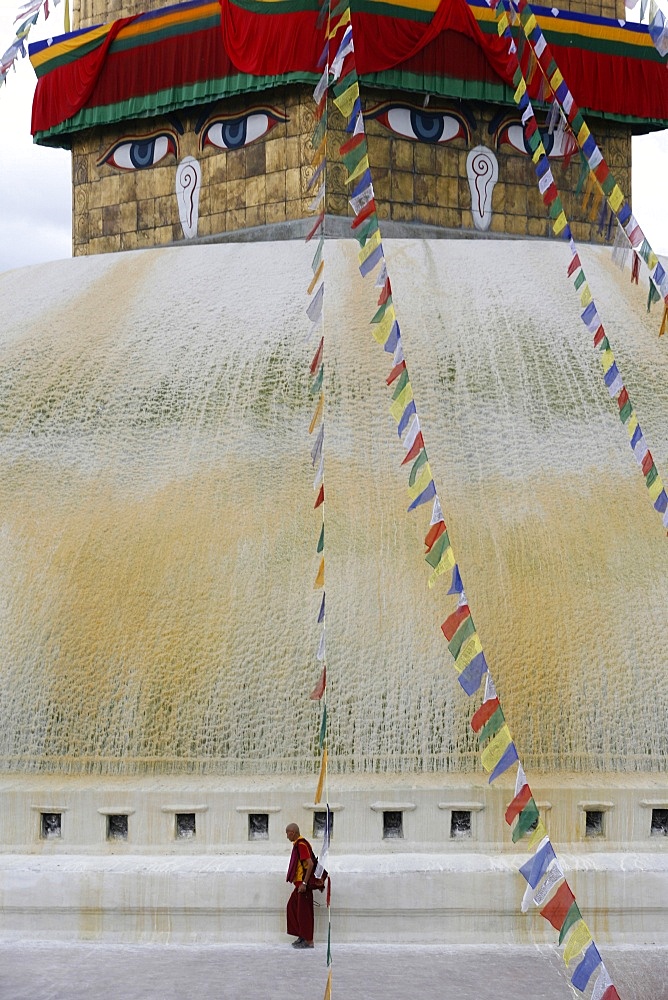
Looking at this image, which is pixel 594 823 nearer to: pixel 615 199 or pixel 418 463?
pixel 418 463

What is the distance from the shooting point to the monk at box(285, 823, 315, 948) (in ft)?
19.3

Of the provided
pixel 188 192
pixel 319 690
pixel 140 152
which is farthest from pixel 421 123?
pixel 319 690

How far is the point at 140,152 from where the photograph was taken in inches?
440

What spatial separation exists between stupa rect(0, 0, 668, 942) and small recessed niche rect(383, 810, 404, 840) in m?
0.01

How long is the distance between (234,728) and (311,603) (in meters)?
0.75

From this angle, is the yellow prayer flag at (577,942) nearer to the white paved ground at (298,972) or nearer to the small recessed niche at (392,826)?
the white paved ground at (298,972)

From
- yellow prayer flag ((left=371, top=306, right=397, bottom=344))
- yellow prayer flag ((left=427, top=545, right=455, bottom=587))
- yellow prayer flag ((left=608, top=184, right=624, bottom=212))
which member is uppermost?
yellow prayer flag ((left=608, top=184, right=624, bottom=212))

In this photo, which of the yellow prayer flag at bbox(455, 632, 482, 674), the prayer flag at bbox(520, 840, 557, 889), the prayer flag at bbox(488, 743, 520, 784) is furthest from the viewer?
the yellow prayer flag at bbox(455, 632, 482, 674)

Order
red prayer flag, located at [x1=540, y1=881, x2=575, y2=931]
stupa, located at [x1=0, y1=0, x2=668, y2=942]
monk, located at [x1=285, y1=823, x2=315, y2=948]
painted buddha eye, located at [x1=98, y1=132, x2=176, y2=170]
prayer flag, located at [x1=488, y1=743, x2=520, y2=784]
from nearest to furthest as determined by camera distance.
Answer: red prayer flag, located at [x1=540, y1=881, x2=575, y2=931] < prayer flag, located at [x1=488, y1=743, x2=520, y2=784] < monk, located at [x1=285, y1=823, x2=315, y2=948] < stupa, located at [x1=0, y1=0, x2=668, y2=942] < painted buddha eye, located at [x1=98, y1=132, x2=176, y2=170]

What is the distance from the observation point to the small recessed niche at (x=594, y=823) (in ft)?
21.1

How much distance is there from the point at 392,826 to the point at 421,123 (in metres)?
6.12

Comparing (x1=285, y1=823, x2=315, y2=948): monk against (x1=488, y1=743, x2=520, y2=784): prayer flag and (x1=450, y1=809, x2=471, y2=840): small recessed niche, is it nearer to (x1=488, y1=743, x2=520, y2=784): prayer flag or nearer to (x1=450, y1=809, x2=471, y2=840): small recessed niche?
(x1=450, y1=809, x2=471, y2=840): small recessed niche

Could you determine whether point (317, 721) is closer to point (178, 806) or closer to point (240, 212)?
point (178, 806)

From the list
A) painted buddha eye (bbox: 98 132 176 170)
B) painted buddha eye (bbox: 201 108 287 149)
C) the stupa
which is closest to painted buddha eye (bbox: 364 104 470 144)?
the stupa
